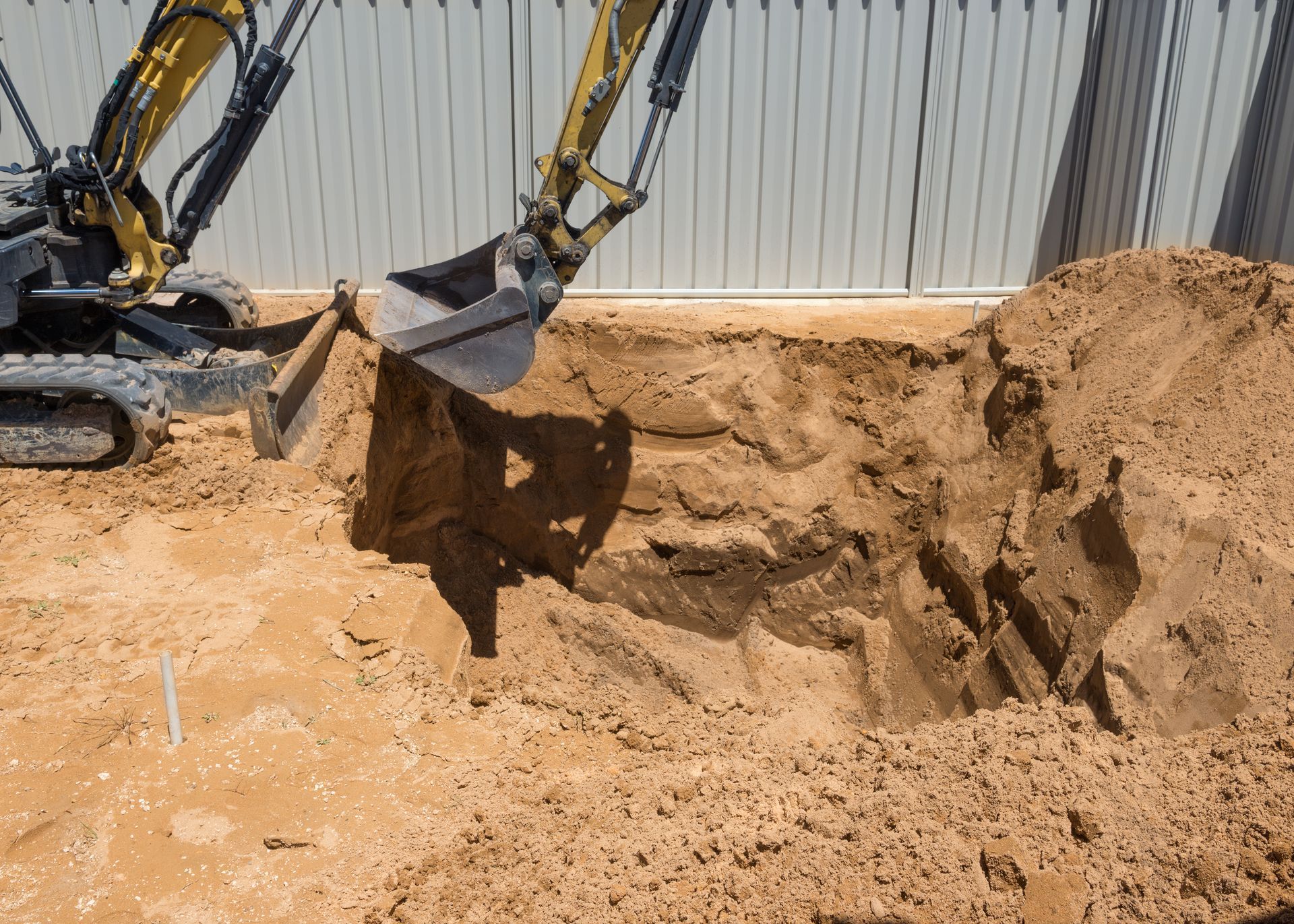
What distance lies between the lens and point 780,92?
26.3 feet

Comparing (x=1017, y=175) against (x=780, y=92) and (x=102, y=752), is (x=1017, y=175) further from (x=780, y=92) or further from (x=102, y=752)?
(x=102, y=752)

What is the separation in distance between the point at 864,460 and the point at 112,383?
180 inches

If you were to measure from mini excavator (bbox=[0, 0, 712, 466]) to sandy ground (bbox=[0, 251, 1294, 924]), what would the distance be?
0.96 feet

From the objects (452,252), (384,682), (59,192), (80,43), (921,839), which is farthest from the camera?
(452,252)

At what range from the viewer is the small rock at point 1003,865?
9.96 feet

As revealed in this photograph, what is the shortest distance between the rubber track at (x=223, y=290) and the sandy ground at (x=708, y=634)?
449 millimetres

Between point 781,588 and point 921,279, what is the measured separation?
10.4ft

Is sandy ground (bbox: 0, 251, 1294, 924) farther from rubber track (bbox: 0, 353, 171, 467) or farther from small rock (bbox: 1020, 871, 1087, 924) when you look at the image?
rubber track (bbox: 0, 353, 171, 467)

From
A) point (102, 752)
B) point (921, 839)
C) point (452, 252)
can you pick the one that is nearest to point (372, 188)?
point (452, 252)

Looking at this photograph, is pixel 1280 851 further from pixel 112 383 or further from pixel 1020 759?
pixel 112 383

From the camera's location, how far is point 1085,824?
3.15 meters

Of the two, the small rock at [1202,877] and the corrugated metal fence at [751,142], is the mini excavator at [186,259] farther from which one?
the small rock at [1202,877]

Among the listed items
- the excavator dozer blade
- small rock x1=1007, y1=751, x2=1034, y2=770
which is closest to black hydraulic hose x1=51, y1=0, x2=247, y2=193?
the excavator dozer blade

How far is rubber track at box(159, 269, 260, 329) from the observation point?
7492 millimetres
